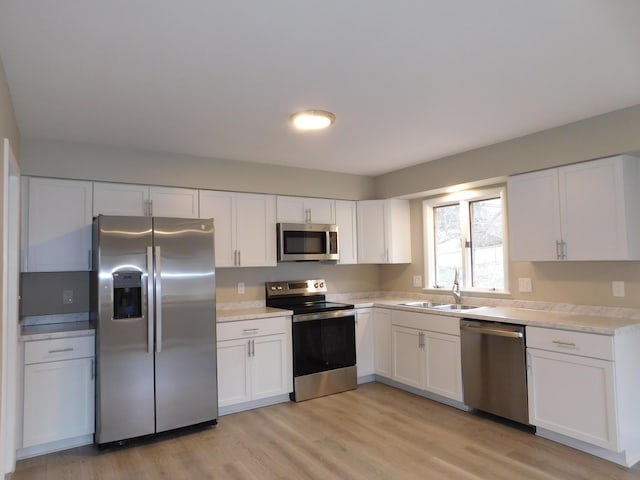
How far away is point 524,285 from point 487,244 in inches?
23.4

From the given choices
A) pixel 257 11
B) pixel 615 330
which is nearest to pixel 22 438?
pixel 257 11

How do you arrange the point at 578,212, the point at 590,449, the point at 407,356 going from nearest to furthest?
the point at 590,449 → the point at 578,212 → the point at 407,356

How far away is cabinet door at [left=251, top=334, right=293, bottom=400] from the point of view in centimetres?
392

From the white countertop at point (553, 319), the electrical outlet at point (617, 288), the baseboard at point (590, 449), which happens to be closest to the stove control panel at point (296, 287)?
the white countertop at point (553, 319)

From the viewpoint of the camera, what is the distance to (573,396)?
2.92 m

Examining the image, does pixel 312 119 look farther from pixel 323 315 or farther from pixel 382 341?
pixel 382 341

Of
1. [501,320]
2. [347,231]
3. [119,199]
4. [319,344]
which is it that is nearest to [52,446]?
[119,199]

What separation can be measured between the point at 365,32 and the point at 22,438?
3424mm

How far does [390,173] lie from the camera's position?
5008 mm

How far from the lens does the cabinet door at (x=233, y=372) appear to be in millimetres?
3732

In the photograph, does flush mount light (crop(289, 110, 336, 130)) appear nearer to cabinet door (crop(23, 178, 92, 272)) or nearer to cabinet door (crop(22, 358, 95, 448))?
cabinet door (crop(23, 178, 92, 272))

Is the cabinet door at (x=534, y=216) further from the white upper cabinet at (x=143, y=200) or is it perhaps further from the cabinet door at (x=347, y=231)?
the white upper cabinet at (x=143, y=200)

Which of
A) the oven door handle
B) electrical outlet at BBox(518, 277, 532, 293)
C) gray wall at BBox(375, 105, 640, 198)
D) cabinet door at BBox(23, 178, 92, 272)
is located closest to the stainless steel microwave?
the oven door handle

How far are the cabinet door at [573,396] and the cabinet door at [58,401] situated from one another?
3.33m
